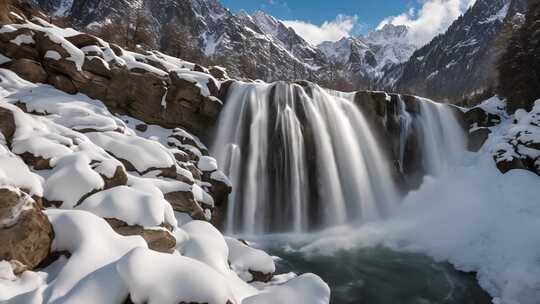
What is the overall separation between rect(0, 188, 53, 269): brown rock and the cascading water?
1028cm

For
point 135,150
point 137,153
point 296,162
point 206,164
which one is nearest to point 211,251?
point 137,153

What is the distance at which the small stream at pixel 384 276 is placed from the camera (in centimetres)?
927

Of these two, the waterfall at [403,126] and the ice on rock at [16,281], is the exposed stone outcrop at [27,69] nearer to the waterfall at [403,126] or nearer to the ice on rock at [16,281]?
the ice on rock at [16,281]

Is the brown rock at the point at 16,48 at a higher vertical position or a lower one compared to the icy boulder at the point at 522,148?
higher

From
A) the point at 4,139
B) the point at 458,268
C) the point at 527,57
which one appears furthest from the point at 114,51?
the point at 527,57

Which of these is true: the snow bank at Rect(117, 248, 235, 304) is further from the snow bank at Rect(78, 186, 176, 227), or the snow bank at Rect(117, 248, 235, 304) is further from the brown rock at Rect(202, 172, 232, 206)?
the brown rock at Rect(202, 172, 232, 206)

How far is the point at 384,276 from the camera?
10695mm

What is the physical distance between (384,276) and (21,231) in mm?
9716

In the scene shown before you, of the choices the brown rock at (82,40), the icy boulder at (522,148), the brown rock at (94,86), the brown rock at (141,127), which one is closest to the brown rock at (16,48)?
the brown rock at (82,40)

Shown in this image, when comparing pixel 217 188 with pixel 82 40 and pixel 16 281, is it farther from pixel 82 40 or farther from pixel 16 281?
pixel 82 40

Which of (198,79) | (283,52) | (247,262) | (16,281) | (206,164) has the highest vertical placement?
(283,52)

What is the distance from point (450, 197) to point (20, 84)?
19.7m

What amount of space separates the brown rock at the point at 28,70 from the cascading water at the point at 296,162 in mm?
8200

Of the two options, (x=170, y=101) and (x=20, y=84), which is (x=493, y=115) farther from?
(x=20, y=84)
